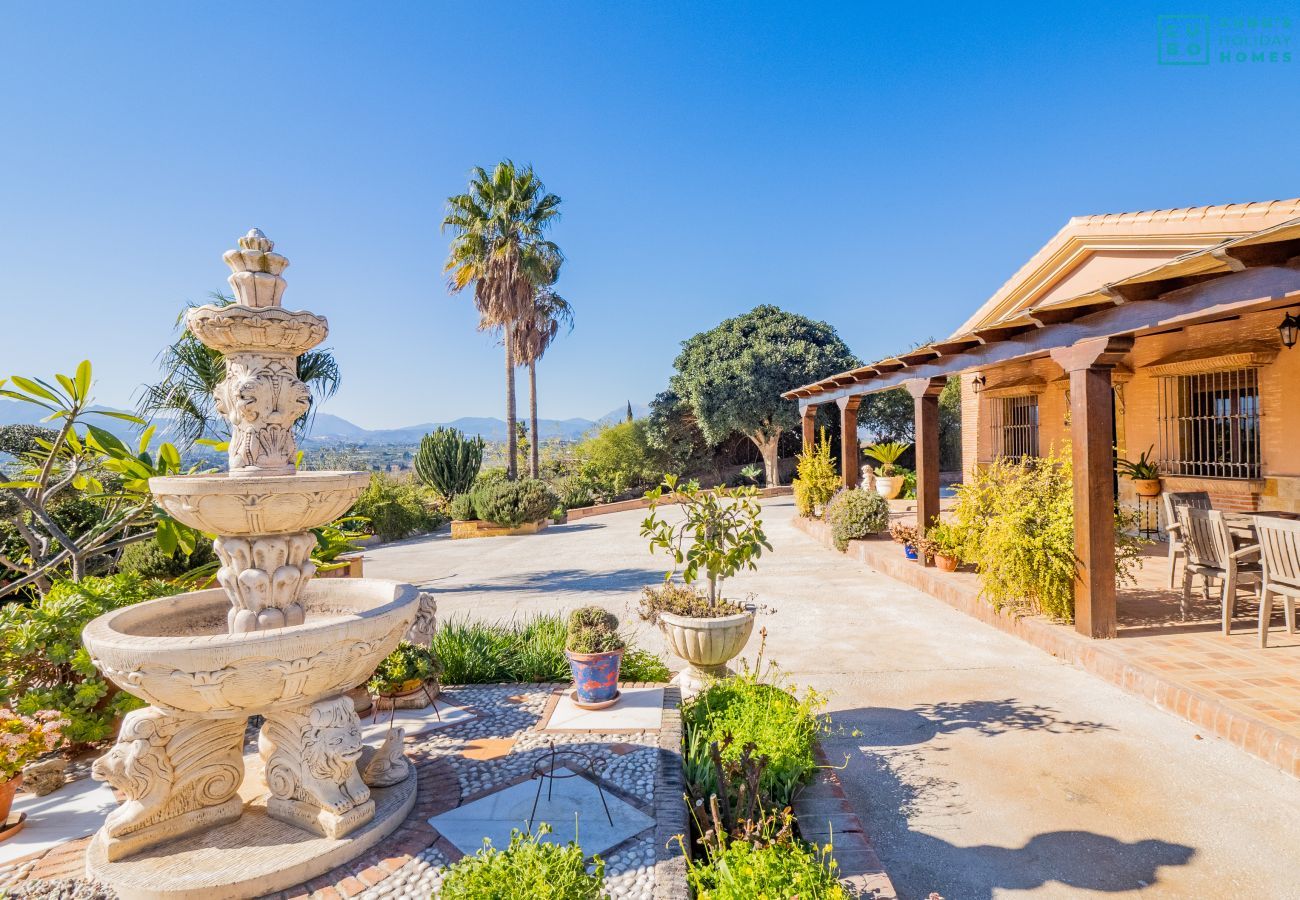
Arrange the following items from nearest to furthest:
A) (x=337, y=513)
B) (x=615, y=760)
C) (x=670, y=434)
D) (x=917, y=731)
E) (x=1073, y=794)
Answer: (x=337, y=513), (x=1073, y=794), (x=615, y=760), (x=917, y=731), (x=670, y=434)

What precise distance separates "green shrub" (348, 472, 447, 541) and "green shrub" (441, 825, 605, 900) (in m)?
14.0

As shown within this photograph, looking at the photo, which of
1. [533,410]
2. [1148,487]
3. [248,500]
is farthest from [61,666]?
[533,410]

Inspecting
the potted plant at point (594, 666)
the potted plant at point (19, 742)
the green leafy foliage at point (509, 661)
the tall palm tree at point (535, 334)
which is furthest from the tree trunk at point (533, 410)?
the potted plant at point (19, 742)

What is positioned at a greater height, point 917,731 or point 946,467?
point 946,467

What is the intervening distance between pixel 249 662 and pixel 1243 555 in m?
7.28

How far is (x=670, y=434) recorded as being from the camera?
23078 mm

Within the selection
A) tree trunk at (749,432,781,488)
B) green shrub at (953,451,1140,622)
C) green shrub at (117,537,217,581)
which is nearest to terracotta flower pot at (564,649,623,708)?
green shrub at (953,451,1140,622)

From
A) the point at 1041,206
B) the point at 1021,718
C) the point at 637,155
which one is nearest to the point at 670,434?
the point at 637,155

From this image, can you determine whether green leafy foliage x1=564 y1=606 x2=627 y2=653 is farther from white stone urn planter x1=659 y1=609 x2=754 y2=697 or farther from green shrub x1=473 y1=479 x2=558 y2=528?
green shrub x1=473 y1=479 x2=558 y2=528

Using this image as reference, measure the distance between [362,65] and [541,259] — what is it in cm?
967

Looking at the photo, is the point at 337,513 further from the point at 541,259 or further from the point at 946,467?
the point at 946,467

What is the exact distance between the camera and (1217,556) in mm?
5379

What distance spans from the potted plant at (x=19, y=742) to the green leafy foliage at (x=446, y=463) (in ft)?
49.9

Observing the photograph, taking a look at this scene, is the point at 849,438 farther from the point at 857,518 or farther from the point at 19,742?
the point at 19,742
